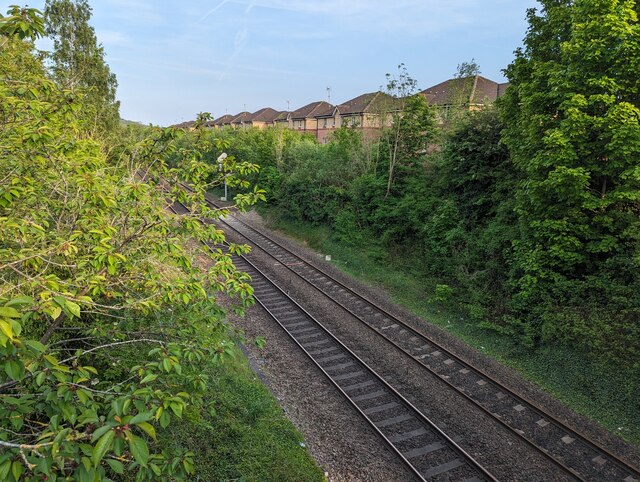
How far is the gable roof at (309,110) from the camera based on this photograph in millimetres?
58400

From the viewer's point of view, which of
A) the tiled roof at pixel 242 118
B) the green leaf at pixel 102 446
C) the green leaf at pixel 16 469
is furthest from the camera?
the tiled roof at pixel 242 118

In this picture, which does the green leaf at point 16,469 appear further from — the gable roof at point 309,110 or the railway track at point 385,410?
the gable roof at point 309,110

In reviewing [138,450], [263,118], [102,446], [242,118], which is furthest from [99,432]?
[242,118]

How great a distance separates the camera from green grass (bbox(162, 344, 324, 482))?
6.29 meters

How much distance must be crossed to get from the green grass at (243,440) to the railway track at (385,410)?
1609 mm

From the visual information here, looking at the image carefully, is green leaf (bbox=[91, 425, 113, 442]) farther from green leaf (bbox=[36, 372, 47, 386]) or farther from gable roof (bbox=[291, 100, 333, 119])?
gable roof (bbox=[291, 100, 333, 119])

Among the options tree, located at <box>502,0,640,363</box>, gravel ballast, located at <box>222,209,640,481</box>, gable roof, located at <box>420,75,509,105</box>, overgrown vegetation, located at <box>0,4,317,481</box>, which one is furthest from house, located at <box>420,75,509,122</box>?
overgrown vegetation, located at <box>0,4,317,481</box>

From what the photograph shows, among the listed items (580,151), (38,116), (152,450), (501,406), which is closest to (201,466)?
(152,450)

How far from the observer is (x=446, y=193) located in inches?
653

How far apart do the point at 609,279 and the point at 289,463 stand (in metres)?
8.92

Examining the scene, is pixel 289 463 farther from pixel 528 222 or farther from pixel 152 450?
pixel 528 222

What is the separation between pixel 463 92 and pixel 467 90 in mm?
2021

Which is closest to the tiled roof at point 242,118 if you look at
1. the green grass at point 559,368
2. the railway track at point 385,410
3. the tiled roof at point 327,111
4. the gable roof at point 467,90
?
the tiled roof at point 327,111

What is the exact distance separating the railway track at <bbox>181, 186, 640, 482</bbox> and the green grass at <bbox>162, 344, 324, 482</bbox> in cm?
382
